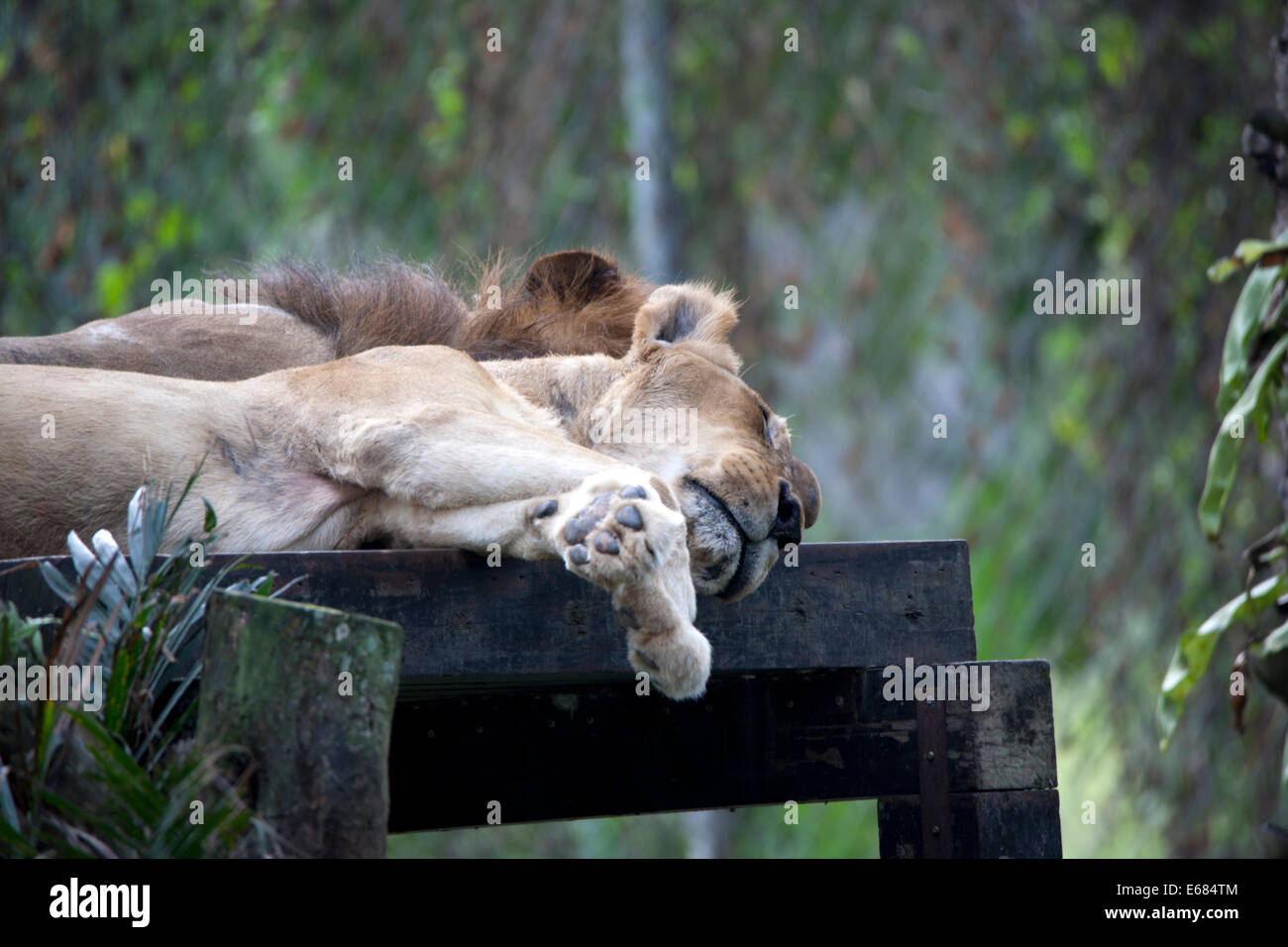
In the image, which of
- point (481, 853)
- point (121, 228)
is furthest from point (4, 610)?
point (481, 853)

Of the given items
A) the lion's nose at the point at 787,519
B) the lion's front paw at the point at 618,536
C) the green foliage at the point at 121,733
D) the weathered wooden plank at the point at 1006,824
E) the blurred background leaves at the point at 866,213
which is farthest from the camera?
the blurred background leaves at the point at 866,213

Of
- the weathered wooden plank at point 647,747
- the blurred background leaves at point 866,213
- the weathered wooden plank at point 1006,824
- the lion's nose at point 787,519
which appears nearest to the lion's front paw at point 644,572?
the lion's nose at point 787,519

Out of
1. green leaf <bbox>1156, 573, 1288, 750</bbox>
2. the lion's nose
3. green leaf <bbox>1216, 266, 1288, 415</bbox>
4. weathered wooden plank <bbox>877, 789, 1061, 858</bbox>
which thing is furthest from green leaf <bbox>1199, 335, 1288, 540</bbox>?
the lion's nose

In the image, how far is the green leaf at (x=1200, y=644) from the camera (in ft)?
7.15

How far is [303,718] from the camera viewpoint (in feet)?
5.54

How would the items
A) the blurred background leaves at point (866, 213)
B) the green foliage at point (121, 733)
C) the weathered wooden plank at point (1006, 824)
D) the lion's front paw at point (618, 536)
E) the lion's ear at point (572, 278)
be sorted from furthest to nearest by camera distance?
the blurred background leaves at point (866, 213)
the lion's ear at point (572, 278)
the weathered wooden plank at point (1006, 824)
the lion's front paw at point (618, 536)
the green foliage at point (121, 733)

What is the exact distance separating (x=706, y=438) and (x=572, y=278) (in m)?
0.88

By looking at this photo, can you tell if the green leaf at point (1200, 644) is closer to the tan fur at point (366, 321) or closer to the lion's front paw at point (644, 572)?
the lion's front paw at point (644, 572)

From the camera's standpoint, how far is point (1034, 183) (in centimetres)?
780

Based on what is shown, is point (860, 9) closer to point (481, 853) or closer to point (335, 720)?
point (481, 853)

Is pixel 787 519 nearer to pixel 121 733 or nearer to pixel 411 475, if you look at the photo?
pixel 411 475

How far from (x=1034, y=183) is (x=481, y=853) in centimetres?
523

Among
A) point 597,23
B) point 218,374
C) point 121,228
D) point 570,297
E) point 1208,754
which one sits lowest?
point 1208,754

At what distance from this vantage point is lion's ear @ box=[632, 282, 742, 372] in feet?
10.6
